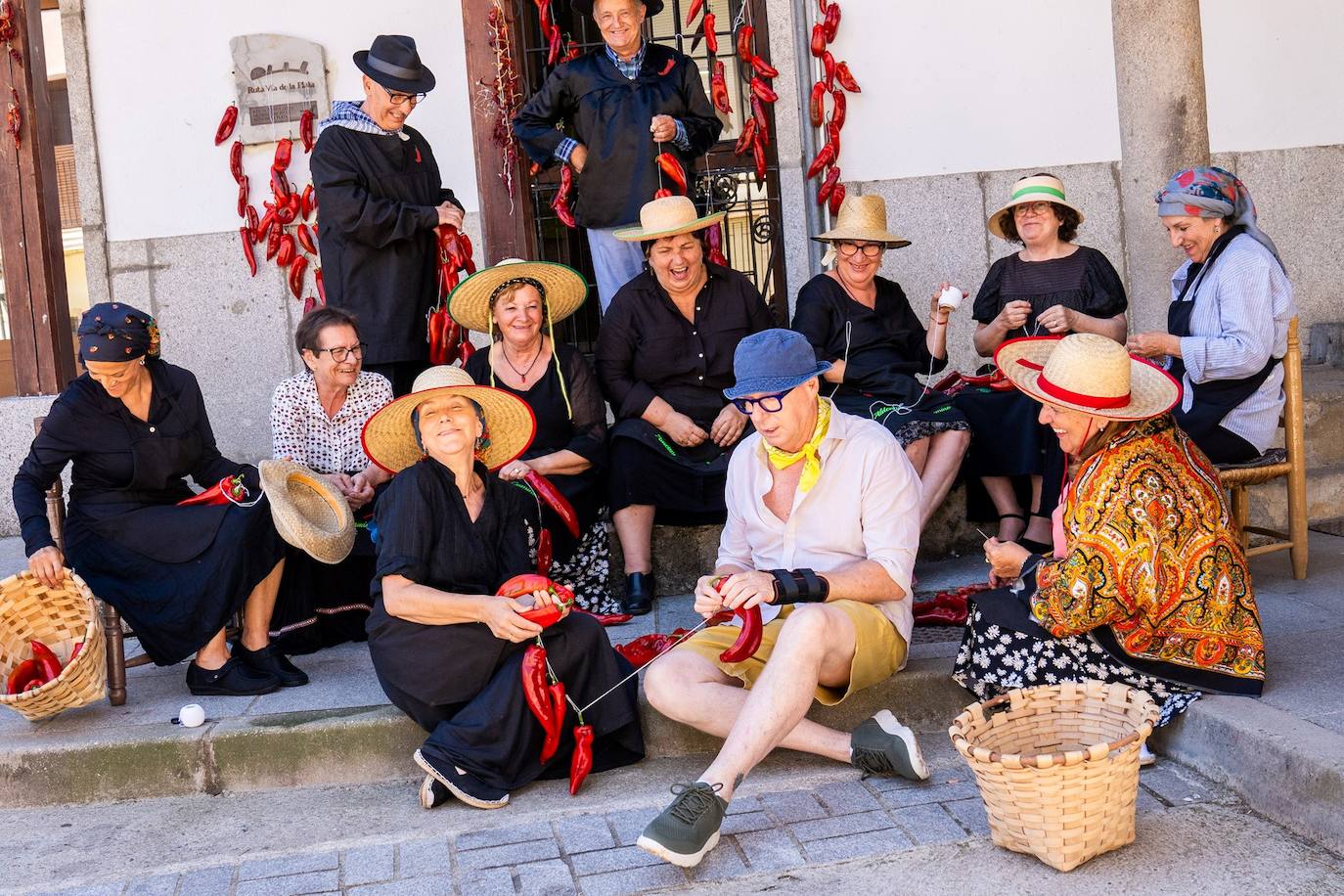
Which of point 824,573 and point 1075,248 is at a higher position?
point 1075,248

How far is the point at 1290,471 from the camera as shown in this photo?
15.5ft

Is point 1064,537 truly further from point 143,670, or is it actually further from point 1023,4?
point 1023,4

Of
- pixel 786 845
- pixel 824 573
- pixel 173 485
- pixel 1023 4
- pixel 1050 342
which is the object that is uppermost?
pixel 1023 4

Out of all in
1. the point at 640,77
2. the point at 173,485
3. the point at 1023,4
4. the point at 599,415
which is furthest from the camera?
the point at 1023,4

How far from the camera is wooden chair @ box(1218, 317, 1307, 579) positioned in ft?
15.2

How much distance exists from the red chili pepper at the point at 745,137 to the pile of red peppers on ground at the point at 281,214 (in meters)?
2.15

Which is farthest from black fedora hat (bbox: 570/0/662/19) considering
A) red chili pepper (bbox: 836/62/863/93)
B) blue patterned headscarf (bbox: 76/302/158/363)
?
blue patterned headscarf (bbox: 76/302/158/363)

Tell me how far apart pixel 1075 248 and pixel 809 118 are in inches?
67.7

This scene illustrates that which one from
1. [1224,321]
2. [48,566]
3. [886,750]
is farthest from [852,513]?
[48,566]

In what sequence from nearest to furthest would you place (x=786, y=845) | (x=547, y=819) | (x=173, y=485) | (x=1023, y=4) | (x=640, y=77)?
(x=786, y=845), (x=547, y=819), (x=173, y=485), (x=640, y=77), (x=1023, y=4)

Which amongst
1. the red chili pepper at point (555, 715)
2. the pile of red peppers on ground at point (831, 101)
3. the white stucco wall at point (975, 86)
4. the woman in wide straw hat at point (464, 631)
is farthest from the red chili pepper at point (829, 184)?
the red chili pepper at point (555, 715)

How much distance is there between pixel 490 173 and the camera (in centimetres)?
656

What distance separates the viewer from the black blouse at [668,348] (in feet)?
17.6

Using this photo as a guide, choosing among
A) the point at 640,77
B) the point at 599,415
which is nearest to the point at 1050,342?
the point at 599,415
